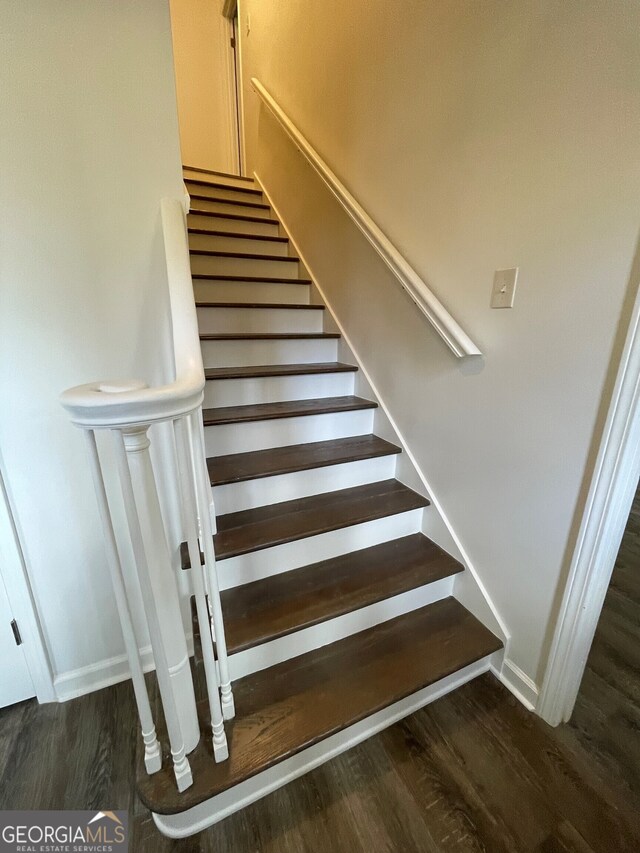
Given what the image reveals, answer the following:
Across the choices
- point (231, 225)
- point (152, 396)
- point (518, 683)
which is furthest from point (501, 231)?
point (231, 225)

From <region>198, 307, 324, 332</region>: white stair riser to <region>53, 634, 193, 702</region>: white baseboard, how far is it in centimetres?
148

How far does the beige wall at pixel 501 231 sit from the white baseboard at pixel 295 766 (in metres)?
0.32

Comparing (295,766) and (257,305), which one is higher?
(257,305)

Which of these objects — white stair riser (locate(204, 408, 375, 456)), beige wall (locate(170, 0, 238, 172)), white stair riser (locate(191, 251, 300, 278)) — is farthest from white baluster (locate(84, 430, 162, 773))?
beige wall (locate(170, 0, 238, 172))

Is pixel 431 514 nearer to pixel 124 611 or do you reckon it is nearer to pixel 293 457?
pixel 293 457

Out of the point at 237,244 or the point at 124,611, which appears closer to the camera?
the point at 124,611

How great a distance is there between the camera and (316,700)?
46.6 inches

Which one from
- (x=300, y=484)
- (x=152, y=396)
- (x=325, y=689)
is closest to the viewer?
(x=152, y=396)

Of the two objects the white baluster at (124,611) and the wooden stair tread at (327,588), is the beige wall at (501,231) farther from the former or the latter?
the white baluster at (124,611)

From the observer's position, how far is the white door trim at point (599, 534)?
958 millimetres

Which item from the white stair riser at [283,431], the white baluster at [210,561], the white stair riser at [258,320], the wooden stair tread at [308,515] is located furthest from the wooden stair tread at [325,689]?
the white stair riser at [258,320]

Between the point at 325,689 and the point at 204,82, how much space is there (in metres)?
5.21

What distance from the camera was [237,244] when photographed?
2.61m

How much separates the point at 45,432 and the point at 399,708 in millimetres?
1460
